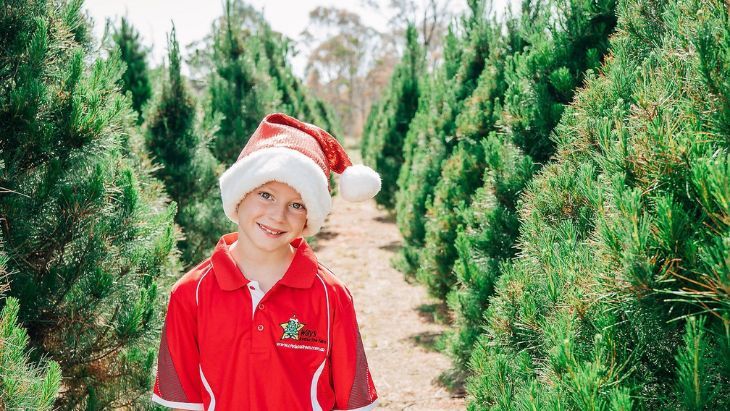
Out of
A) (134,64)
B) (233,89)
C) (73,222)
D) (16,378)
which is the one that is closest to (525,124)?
(73,222)

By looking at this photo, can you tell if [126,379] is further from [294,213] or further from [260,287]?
[294,213]

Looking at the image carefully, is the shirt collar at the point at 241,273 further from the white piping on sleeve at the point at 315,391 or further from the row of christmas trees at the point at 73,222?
the row of christmas trees at the point at 73,222

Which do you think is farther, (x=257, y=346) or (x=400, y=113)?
(x=400, y=113)

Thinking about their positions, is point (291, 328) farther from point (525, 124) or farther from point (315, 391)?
point (525, 124)

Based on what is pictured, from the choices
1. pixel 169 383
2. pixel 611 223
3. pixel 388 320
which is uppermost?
pixel 611 223

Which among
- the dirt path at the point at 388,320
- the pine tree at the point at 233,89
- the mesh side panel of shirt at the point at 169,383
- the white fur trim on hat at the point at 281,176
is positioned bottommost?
the dirt path at the point at 388,320

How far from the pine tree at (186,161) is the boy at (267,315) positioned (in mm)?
3331

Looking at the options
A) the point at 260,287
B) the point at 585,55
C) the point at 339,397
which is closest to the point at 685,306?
the point at 339,397

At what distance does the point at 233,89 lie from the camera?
761cm

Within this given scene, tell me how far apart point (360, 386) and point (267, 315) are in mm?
456

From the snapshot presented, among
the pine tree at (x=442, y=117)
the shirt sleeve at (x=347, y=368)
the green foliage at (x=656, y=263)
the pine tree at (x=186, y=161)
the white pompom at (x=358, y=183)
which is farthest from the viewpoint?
the pine tree at (x=442, y=117)

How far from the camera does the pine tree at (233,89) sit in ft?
24.3

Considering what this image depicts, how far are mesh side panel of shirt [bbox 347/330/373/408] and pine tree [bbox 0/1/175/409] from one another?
115 cm

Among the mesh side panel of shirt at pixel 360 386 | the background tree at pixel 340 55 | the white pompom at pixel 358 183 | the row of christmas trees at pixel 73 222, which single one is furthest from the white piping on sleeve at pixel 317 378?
the background tree at pixel 340 55
